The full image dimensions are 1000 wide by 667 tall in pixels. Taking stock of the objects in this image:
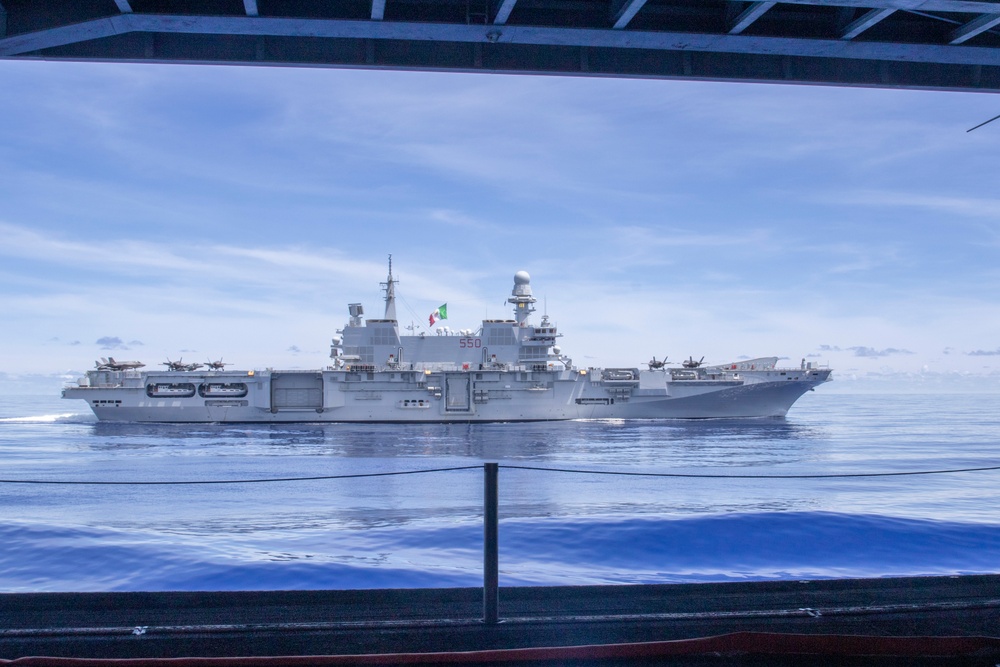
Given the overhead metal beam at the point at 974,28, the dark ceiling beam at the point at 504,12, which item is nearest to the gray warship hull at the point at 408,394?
the overhead metal beam at the point at 974,28

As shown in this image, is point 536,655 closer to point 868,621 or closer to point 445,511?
point 868,621

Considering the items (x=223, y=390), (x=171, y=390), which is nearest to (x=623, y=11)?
(x=223, y=390)

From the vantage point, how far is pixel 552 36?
213 inches

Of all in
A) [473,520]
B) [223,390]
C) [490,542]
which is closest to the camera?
[490,542]

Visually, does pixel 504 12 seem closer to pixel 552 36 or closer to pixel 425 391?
pixel 552 36

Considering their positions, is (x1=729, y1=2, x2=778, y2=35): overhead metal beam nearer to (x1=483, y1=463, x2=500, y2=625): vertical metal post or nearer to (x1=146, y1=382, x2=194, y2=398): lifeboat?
(x1=483, y1=463, x2=500, y2=625): vertical metal post

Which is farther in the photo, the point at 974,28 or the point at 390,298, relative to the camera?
the point at 390,298

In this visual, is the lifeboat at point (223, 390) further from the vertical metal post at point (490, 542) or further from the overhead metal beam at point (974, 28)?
the overhead metal beam at point (974, 28)

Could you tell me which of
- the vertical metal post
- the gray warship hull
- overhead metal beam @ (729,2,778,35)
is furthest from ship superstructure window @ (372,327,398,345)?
the vertical metal post

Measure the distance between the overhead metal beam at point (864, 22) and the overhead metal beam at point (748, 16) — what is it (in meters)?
0.71

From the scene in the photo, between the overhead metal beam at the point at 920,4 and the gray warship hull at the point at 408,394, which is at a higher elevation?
the overhead metal beam at the point at 920,4

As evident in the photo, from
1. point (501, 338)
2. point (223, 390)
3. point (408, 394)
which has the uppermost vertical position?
point (501, 338)

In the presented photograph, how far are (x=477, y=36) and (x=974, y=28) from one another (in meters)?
3.75

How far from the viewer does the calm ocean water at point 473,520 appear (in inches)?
328
